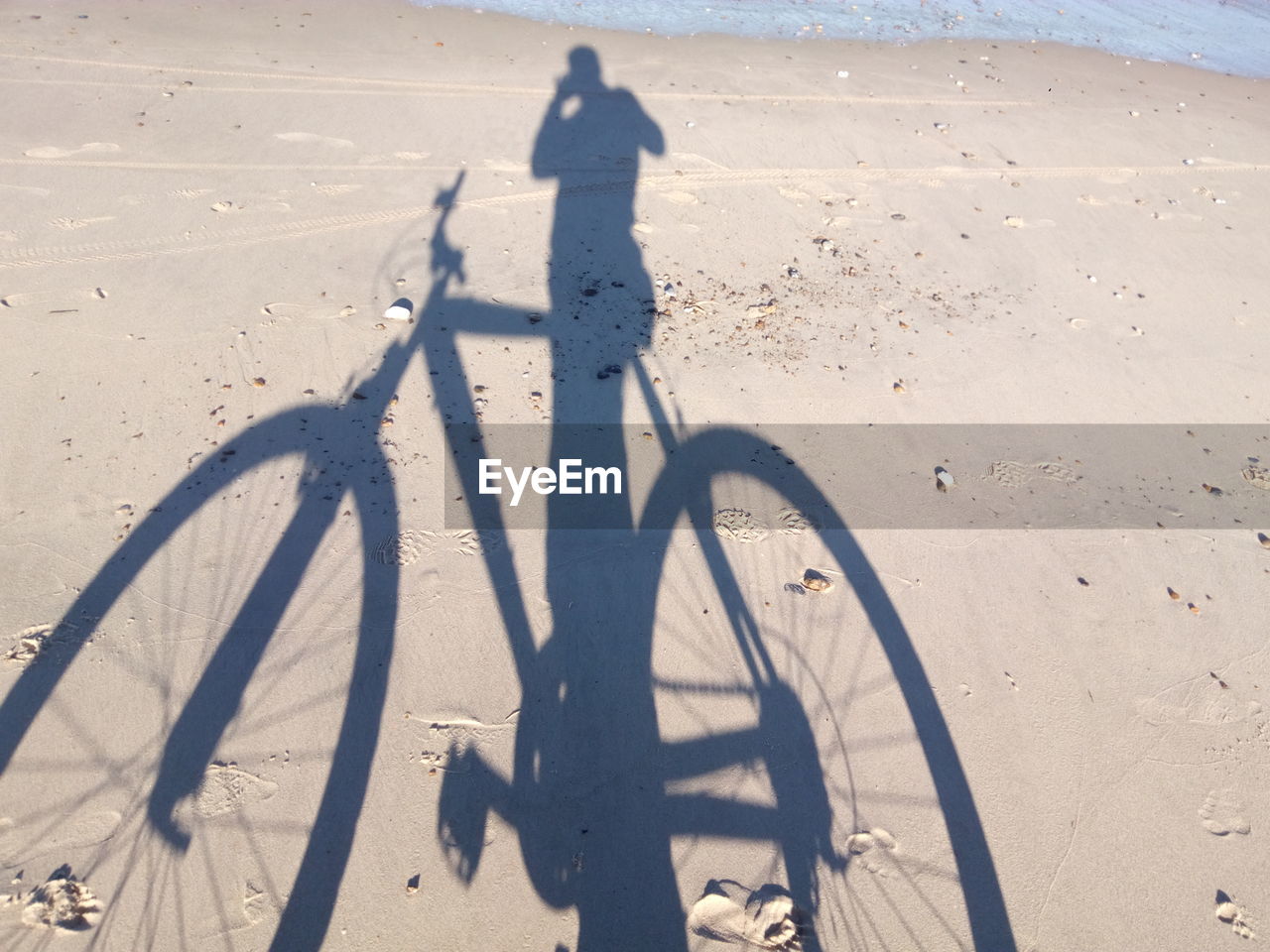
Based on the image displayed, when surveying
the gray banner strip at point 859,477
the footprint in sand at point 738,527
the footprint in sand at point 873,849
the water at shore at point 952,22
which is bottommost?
the footprint in sand at point 873,849

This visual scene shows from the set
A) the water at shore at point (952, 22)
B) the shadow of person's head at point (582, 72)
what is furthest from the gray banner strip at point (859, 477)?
the water at shore at point (952, 22)

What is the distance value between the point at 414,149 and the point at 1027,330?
5.80 meters

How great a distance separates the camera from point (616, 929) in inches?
120

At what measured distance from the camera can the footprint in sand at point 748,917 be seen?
3057 millimetres

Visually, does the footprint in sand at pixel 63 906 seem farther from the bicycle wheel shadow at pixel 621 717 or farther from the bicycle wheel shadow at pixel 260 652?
the bicycle wheel shadow at pixel 621 717

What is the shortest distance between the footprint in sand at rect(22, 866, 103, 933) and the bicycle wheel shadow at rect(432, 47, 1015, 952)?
52.4 inches

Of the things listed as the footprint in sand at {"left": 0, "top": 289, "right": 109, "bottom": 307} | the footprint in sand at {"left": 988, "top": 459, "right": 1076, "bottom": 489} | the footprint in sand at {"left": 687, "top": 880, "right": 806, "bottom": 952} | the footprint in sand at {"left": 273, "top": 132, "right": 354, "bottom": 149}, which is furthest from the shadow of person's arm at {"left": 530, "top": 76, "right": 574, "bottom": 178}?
the footprint in sand at {"left": 687, "top": 880, "right": 806, "bottom": 952}

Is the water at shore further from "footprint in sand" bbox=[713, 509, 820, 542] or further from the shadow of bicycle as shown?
"footprint in sand" bbox=[713, 509, 820, 542]

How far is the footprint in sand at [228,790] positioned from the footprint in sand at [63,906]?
0.45 meters

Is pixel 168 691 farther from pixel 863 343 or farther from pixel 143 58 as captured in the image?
pixel 143 58

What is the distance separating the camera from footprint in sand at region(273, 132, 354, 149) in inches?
292

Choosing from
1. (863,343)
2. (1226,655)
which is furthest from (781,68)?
(1226,655)

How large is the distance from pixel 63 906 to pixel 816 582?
3.60 m

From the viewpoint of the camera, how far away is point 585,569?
4.23 m
